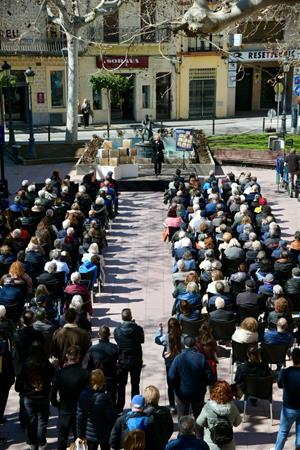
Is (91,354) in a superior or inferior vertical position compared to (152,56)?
inferior

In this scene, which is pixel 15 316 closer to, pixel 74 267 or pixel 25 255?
pixel 25 255

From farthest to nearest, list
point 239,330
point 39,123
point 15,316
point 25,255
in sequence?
point 39,123
point 25,255
point 15,316
point 239,330

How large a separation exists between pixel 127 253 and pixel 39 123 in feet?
85.8

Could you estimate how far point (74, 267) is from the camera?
14773mm

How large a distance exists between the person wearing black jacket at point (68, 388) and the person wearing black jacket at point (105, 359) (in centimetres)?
41

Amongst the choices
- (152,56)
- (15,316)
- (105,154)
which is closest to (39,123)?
(152,56)

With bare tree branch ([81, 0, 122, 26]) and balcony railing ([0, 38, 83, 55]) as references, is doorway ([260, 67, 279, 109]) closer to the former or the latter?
balcony railing ([0, 38, 83, 55])

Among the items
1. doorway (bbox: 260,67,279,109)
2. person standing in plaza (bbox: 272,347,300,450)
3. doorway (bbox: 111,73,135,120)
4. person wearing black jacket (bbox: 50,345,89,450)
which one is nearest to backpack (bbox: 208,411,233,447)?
person standing in plaza (bbox: 272,347,300,450)

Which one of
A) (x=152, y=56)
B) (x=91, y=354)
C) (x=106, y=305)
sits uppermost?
(x=152, y=56)

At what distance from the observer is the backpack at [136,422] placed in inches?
287

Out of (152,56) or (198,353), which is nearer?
(198,353)

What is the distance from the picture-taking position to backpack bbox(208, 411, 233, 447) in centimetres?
738

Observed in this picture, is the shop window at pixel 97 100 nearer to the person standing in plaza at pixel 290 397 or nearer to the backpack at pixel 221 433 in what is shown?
the person standing in plaza at pixel 290 397

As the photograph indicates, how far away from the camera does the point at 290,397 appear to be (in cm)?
842
